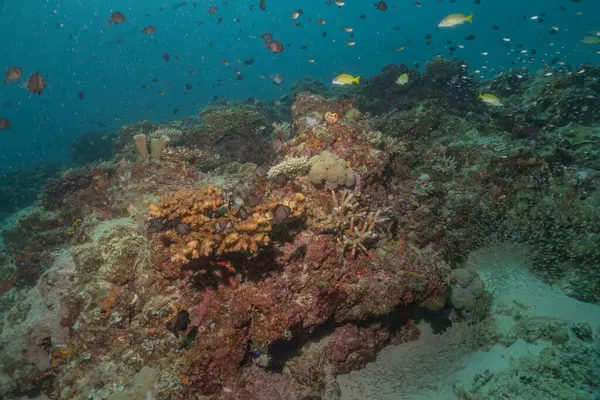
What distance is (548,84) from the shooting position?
450 inches

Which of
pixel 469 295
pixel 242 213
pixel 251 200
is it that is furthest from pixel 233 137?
pixel 469 295

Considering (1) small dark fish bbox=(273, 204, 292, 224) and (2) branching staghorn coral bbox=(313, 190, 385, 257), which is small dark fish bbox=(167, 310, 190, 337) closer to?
(1) small dark fish bbox=(273, 204, 292, 224)

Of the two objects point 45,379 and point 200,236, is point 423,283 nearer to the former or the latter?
point 200,236

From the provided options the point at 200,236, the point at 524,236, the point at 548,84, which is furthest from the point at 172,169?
the point at 548,84

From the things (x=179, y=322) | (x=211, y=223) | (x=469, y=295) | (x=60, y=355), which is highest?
(x=211, y=223)

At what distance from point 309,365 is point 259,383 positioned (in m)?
0.91

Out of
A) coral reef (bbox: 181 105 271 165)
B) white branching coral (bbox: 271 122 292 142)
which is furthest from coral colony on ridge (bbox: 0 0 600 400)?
coral reef (bbox: 181 105 271 165)

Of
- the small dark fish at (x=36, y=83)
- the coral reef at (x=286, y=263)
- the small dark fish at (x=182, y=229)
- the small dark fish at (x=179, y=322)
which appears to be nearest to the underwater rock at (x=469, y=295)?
the coral reef at (x=286, y=263)

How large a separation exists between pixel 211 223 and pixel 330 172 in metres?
2.41

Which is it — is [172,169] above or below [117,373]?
above

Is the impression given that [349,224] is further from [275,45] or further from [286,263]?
[275,45]

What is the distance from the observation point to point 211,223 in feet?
15.3

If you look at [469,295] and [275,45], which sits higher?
[275,45]

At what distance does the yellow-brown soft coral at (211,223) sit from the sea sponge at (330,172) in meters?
0.87
